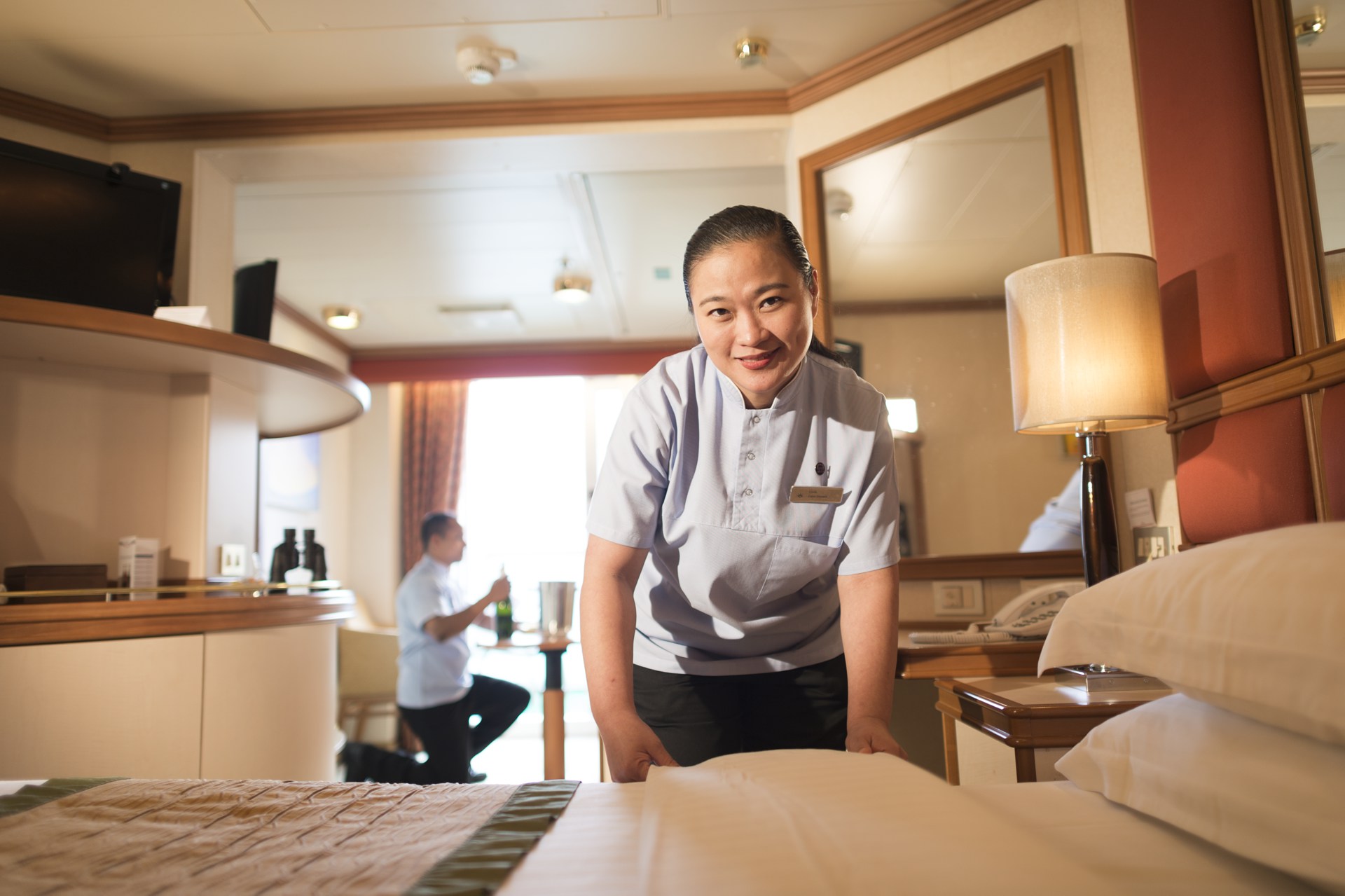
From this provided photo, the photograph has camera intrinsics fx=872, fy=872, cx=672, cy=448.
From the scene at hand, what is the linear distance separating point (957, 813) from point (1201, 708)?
321 mm

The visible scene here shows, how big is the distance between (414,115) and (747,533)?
8.37 feet

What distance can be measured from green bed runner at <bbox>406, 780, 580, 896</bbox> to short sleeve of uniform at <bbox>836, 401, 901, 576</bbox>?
565 mm

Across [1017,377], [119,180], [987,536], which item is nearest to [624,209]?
[119,180]

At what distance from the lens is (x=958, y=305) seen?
2.67 m

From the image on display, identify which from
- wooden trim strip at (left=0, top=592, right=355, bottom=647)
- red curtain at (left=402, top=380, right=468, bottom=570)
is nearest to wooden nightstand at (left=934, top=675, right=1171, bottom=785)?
wooden trim strip at (left=0, top=592, right=355, bottom=647)

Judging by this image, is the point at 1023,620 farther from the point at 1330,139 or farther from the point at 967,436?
the point at 1330,139

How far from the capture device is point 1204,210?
1.65m

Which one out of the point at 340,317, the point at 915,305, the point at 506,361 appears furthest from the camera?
the point at 506,361

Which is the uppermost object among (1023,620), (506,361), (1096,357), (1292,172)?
(506,361)

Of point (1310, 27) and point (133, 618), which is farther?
point (133, 618)

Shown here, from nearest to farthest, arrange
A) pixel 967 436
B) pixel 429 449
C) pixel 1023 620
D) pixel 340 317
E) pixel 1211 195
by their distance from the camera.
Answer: pixel 1211 195 < pixel 1023 620 < pixel 967 436 < pixel 340 317 < pixel 429 449

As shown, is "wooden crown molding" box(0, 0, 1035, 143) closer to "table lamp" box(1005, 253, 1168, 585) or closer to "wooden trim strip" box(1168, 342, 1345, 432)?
"table lamp" box(1005, 253, 1168, 585)

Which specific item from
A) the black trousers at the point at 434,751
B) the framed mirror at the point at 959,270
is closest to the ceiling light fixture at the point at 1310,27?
the framed mirror at the point at 959,270

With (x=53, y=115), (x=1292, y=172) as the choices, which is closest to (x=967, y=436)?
A: (x=1292, y=172)
